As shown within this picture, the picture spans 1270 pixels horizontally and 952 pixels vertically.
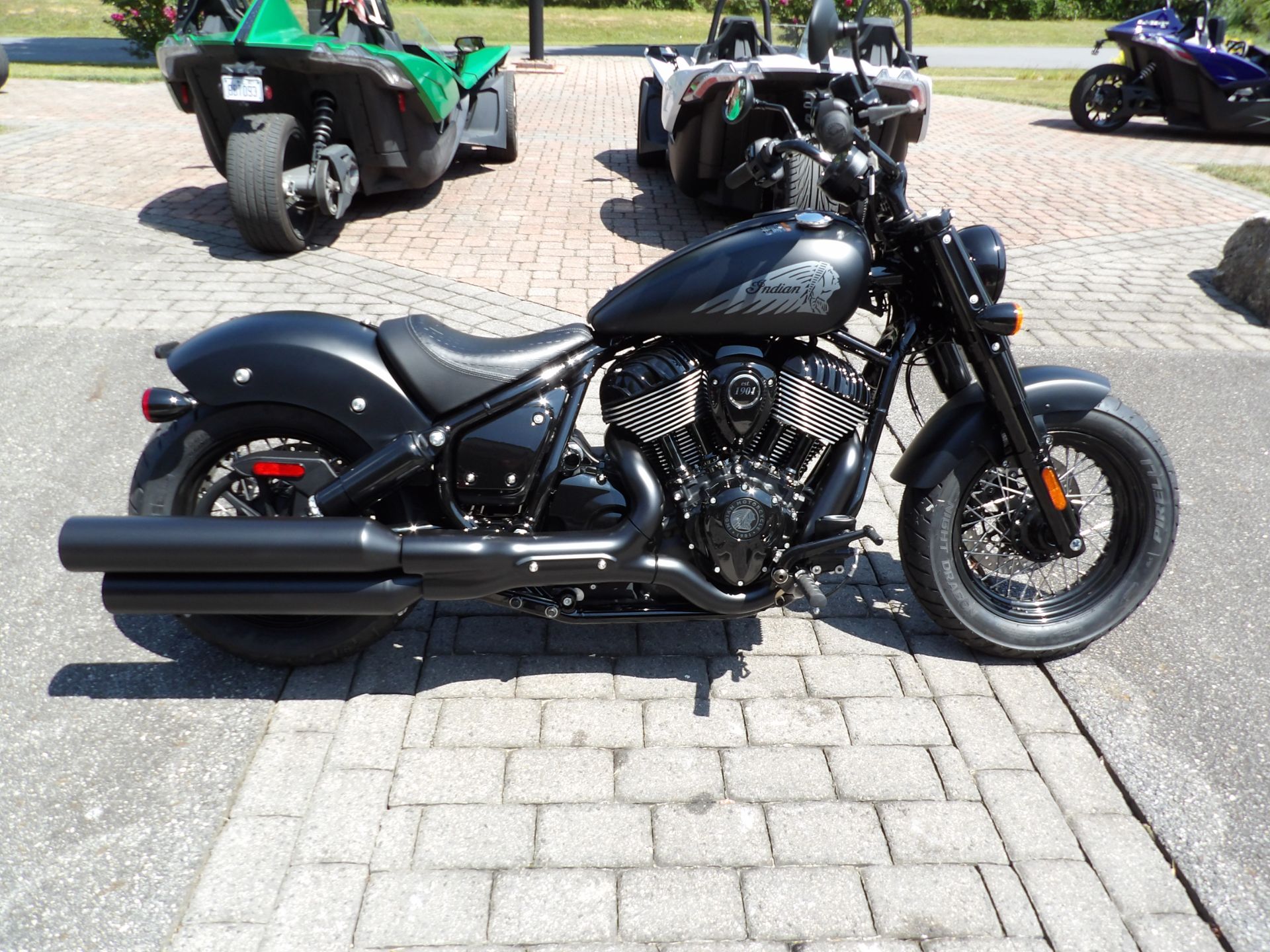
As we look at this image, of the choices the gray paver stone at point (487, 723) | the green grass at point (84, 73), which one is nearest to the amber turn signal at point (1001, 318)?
the gray paver stone at point (487, 723)

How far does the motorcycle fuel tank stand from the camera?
2.61 m

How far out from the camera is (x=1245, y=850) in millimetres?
2514

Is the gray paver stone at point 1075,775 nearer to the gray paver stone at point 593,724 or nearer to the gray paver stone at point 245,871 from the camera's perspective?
the gray paver stone at point 593,724

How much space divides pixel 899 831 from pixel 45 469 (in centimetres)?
366

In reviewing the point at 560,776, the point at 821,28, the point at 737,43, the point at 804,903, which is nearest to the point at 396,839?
the point at 560,776

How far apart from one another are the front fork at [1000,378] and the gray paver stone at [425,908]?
1.91 metres

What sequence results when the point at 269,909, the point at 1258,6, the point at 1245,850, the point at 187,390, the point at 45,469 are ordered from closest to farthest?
1. the point at 269,909
2. the point at 1245,850
3. the point at 187,390
4. the point at 45,469
5. the point at 1258,6

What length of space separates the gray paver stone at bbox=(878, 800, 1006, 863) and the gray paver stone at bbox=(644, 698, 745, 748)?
0.47m

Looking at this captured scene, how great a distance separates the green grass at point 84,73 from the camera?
1383 centimetres

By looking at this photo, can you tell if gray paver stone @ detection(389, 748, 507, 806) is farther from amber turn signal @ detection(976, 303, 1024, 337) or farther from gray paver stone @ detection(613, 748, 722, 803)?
amber turn signal @ detection(976, 303, 1024, 337)

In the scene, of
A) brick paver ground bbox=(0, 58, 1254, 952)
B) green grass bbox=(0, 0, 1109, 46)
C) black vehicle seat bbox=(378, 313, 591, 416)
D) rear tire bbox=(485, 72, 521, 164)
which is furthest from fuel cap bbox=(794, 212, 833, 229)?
green grass bbox=(0, 0, 1109, 46)

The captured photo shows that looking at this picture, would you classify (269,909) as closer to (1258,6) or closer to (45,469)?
(45,469)

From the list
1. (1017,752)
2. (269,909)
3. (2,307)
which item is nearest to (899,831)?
(1017,752)

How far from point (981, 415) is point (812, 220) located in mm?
795
